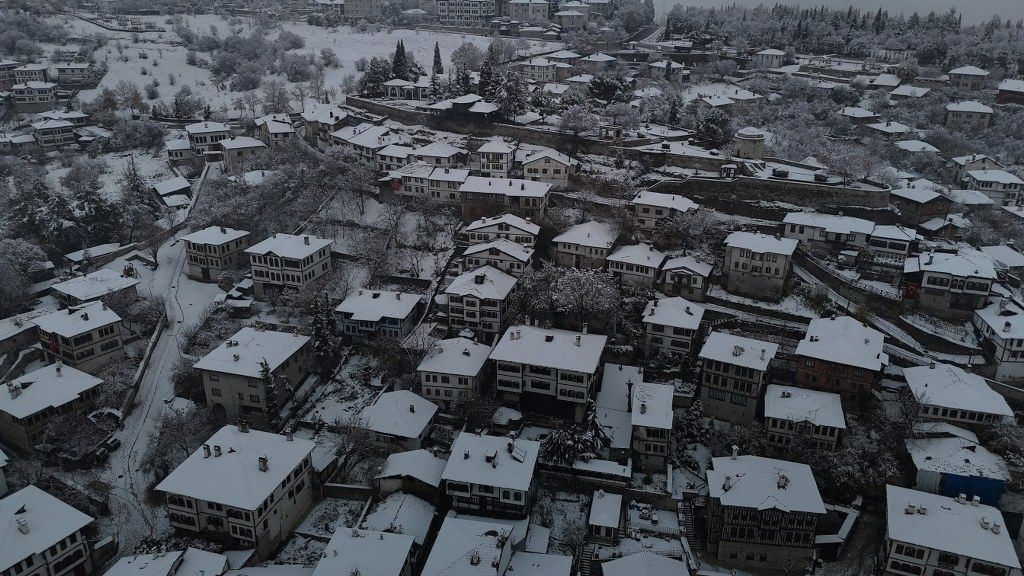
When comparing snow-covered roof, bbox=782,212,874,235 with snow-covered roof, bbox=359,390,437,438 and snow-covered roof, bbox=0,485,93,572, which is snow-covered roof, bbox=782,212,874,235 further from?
snow-covered roof, bbox=0,485,93,572

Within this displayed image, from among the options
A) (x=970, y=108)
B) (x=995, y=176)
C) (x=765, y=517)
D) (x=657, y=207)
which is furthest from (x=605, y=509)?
(x=970, y=108)

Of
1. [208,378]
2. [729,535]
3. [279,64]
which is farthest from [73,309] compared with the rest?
[279,64]

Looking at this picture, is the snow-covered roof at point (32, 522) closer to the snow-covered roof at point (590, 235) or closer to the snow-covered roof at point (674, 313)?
the snow-covered roof at point (674, 313)

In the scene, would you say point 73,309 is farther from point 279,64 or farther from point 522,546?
point 279,64

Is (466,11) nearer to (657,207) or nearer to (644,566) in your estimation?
(657,207)

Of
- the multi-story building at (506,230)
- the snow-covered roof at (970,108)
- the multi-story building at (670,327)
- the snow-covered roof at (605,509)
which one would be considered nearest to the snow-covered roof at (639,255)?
the multi-story building at (670,327)
